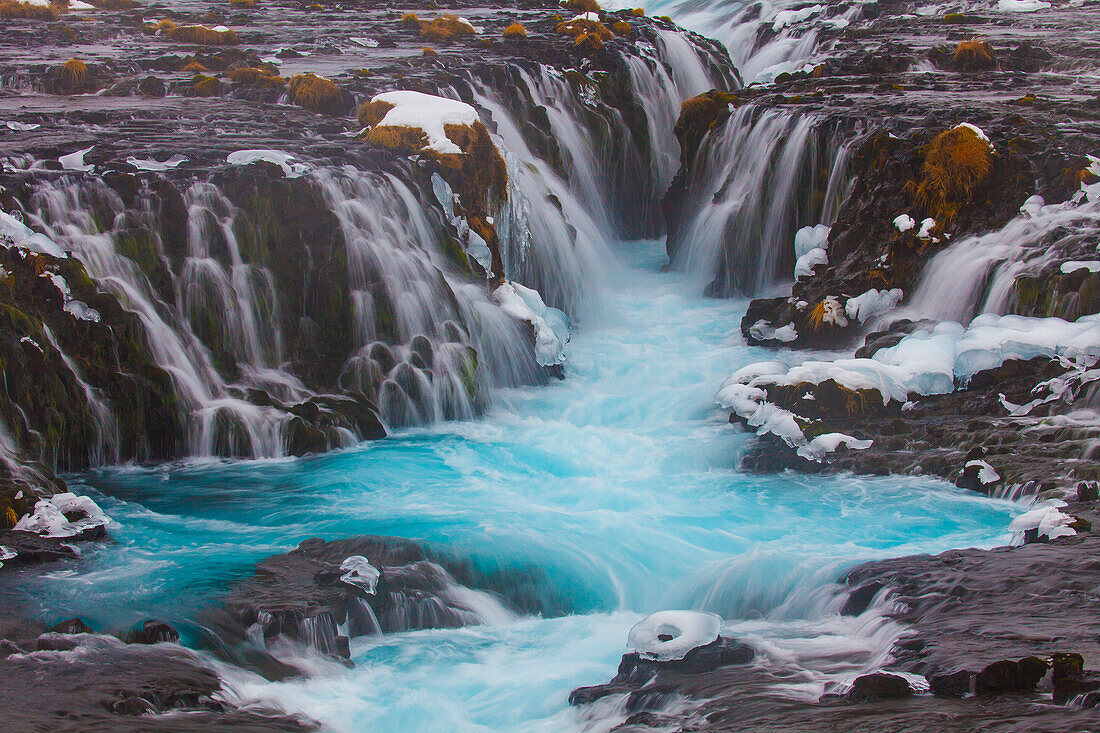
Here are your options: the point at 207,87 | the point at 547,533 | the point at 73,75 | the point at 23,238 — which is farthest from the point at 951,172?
the point at 73,75

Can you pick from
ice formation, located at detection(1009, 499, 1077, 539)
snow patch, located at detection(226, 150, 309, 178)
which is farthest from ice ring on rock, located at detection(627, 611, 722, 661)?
snow patch, located at detection(226, 150, 309, 178)

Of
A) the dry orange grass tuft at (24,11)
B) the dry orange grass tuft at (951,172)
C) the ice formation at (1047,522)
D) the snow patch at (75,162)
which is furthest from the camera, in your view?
the dry orange grass tuft at (24,11)

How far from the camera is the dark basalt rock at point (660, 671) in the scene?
6.07m

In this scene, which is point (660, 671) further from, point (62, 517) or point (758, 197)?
point (758, 197)

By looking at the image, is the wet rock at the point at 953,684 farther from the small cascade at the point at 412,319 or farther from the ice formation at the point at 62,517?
the small cascade at the point at 412,319

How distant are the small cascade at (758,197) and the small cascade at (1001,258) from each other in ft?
9.32

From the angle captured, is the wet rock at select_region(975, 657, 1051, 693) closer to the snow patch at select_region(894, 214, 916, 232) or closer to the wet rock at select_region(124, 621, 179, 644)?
the wet rock at select_region(124, 621, 179, 644)

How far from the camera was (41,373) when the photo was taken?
9.48 meters

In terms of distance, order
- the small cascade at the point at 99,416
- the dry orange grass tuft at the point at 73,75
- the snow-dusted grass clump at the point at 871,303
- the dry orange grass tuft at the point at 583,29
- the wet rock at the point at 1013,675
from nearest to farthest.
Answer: the wet rock at the point at 1013,675 < the small cascade at the point at 99,416 < the snow-dusted grass clump at the point at 871,303 < the dry orange grass tuft at the point at 73,75 < the dry orange grass tuft at the point at 583,29

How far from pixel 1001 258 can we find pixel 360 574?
846cm

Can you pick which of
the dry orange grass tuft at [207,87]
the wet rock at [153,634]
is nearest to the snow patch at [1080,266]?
the wet rock at [153,634]

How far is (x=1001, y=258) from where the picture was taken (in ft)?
38.8

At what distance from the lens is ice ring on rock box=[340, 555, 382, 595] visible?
295 inches

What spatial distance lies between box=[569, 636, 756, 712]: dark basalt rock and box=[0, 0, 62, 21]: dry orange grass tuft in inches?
934
